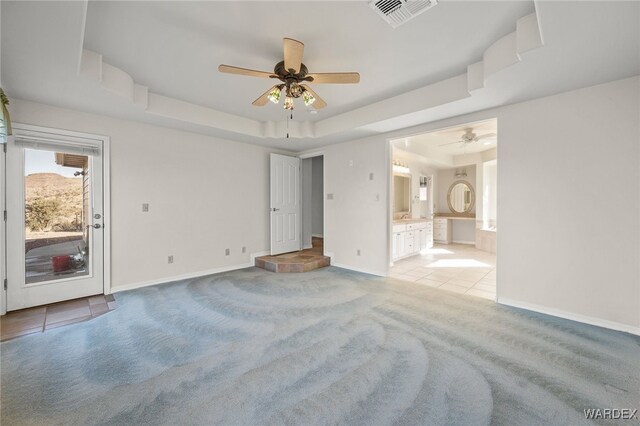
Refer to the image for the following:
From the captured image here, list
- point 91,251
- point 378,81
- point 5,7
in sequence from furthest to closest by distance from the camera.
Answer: point 91,251 → point 378,81 → point 5,7

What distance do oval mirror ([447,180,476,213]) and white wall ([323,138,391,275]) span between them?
516 cm

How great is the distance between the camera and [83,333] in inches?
103

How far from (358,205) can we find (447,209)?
531 centimetres

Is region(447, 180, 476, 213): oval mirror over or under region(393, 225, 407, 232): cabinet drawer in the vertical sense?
over

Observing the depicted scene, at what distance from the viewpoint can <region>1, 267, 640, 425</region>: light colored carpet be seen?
162 cm

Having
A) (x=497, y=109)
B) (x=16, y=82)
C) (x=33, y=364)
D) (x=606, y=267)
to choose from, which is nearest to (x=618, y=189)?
(x=606, y=267)

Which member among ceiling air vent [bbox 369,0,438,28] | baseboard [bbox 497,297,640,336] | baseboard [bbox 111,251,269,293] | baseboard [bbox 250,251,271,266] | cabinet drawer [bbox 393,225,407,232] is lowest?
baseboard [bbox 497,297,640,336]

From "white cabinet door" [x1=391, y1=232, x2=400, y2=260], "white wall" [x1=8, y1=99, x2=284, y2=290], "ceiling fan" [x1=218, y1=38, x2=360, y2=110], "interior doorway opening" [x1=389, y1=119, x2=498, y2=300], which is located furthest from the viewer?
"white cabinet door" [x1=391, y1=232, x2=400, y2=260]

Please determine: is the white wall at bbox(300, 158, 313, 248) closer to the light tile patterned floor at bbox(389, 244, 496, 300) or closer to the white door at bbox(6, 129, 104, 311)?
the light tile patterned floor at bbox(389, 244, 496, 300)

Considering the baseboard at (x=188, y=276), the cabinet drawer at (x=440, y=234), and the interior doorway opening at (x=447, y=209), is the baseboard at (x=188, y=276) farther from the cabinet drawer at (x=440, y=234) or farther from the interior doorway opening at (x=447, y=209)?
the cabinet drawer at (x=440, y=234)

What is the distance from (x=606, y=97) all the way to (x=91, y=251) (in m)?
6.41

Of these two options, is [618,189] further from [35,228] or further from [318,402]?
[35,228]

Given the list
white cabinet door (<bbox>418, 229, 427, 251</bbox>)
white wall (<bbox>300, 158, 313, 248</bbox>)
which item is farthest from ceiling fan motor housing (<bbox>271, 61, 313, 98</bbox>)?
white cabinet door (<bbox>418, 229, 427, 251</bbox>)

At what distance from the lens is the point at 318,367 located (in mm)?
2055
